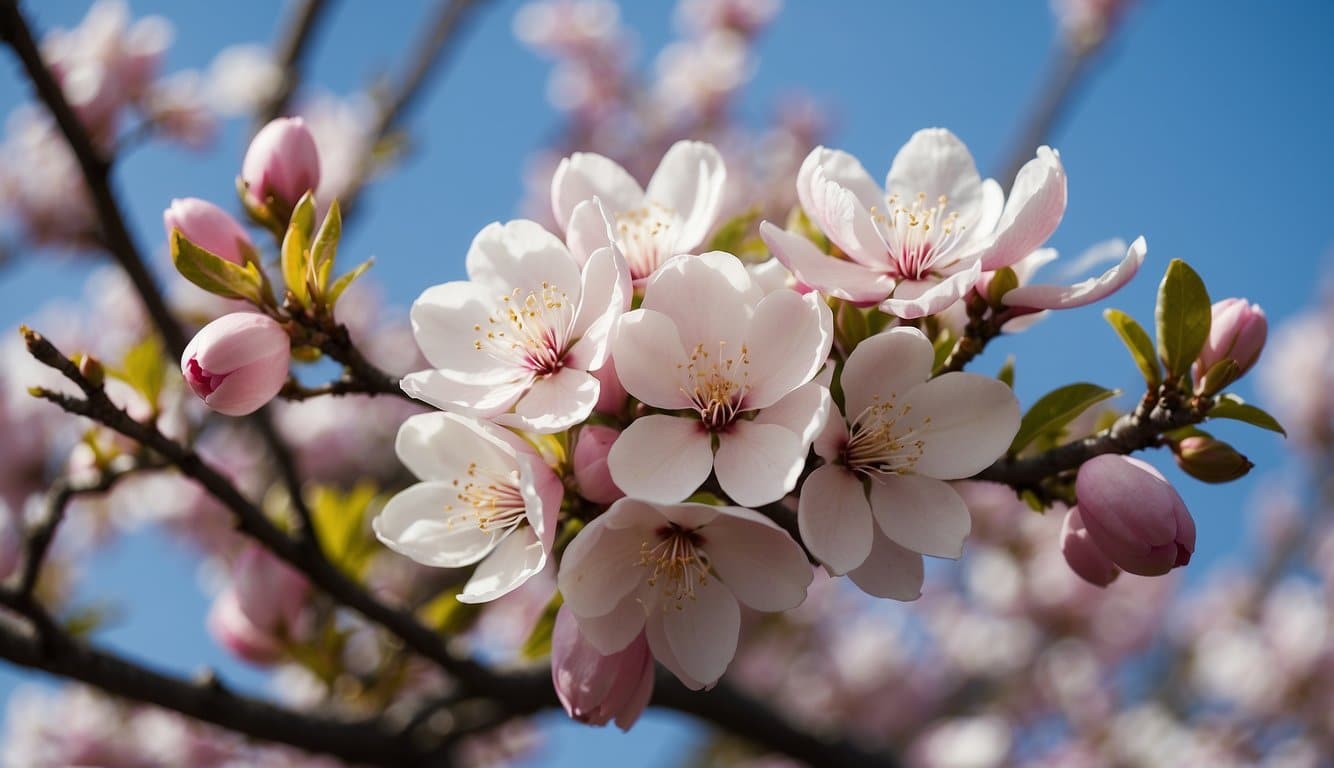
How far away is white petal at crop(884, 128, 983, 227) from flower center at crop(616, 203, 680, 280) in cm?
28

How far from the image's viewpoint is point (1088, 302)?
3.15 feet

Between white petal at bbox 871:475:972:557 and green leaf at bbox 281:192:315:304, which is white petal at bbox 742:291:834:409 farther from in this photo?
green leaf at bbox 281:192:315:304

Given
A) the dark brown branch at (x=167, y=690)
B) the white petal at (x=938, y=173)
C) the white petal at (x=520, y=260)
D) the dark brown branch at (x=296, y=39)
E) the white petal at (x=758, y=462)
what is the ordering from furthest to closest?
the dark brown branch at (x=296, y=39) → the dark brown branch at (x=167, y=690) → the white petal at (x=938, y=173) → the white petal at (x=520, y=260) → the white petal at (x=758, y=462)

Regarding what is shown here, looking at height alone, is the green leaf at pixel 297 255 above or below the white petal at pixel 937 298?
below

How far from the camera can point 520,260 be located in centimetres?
107

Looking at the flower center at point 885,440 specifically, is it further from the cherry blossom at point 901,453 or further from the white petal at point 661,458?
the white petal at point 661,458

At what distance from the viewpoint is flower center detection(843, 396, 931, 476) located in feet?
3.17

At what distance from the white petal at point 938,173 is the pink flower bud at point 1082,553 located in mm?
377

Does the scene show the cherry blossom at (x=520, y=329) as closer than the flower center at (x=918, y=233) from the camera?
Yes

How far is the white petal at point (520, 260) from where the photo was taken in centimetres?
105

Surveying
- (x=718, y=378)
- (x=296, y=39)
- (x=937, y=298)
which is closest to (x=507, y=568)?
(x=718, y=378)

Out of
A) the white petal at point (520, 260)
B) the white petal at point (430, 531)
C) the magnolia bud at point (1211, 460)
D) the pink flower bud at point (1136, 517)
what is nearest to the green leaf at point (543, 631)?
the white petal at point (430, 531)

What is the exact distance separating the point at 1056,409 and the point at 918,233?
0.25m

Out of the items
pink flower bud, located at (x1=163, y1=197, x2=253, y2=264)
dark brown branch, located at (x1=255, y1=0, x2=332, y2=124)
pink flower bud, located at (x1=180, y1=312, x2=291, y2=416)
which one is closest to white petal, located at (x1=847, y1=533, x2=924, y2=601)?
pink flower bud, located at (x1=180, y1=312, x2=291, y2=416)
